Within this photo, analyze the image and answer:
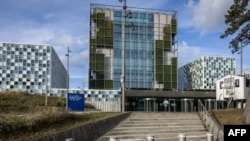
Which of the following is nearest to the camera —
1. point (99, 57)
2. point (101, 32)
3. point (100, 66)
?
point (100, 66)

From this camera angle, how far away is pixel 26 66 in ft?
429

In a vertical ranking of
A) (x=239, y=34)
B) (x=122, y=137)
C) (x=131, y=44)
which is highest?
(x=131, y=44)

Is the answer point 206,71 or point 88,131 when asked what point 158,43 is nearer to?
point 206,71

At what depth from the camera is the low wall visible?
14.5 m

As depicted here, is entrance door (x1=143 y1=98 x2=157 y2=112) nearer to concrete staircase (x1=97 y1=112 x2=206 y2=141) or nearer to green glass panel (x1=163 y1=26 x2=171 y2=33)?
concrete staircase (x1=97 y1=112 x2=206 y2=141)

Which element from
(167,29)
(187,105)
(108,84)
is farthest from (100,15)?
(187,105)

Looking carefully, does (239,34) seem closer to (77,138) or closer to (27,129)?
(77,138)

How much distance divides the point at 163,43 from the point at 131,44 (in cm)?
939

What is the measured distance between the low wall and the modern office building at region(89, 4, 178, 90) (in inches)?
2717

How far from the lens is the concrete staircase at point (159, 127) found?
20.0 meters

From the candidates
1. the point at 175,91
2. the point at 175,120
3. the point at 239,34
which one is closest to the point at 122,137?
the point at 175,120

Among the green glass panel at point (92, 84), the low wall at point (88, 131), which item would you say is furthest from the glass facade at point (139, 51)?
the low wall at point (88, 131)

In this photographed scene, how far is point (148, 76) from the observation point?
10081cm

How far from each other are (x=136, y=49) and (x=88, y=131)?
84654mm
